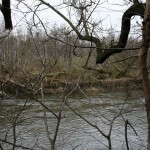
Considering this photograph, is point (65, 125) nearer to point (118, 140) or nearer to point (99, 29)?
point (118, 140)

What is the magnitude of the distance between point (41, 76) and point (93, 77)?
57.9 feet

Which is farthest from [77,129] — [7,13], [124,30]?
[7,13]

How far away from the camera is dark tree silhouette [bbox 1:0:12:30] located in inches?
150

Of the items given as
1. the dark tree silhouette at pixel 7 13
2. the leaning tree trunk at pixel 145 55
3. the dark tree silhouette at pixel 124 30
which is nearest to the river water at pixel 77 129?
the dark tree silhouette at pixel 124 30

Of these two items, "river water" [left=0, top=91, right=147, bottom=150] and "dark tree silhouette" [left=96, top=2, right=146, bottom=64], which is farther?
"river water" [left=0, top=91, right=147, bottom=150]

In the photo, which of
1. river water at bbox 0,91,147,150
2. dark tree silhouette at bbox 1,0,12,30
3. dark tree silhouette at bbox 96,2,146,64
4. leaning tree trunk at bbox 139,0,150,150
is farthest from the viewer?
river water at bbox 0,91,147,150

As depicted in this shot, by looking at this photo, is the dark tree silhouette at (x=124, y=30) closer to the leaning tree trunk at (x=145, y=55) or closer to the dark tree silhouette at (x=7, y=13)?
the dark tree silhouette at (x=7, y=13)

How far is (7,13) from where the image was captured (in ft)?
12.7

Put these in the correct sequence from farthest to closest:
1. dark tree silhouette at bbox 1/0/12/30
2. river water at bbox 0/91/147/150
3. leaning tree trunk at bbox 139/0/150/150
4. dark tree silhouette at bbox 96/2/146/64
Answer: river water at bbox 0/91/147/150 → dark tree silhouette at bbox 96/2/146/64 → dark tree silhouette at bbox 1/0/12/30 → leaning tree trunk at bbox 139/0/150/150

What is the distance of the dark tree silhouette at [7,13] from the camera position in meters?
3.82

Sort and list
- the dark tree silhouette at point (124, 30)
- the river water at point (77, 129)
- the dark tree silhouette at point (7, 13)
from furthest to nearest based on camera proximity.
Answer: the river water at point (77, 129) → the dark tree silhouette at point (124, 30) → the dark tree silhouette at point (7, 13)

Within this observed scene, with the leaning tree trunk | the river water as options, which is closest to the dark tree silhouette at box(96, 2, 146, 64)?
the leaning tree trunk

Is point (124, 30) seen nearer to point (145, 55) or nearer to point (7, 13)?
point (7, 13)

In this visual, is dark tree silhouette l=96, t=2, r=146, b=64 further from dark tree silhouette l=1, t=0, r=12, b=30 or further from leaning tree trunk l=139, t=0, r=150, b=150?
leaning tree trunk l=139, t=0, r=150, b=150
